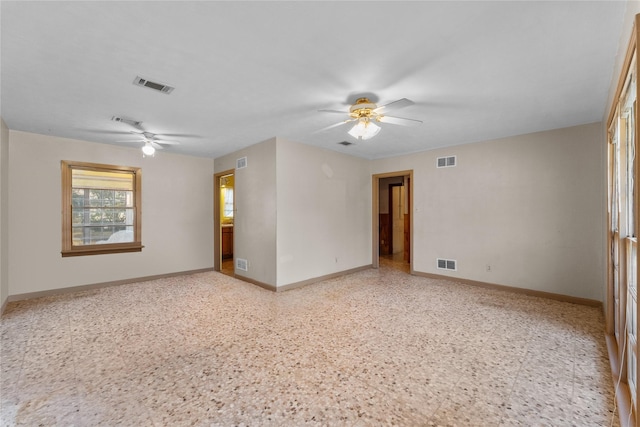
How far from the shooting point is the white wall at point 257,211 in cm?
460

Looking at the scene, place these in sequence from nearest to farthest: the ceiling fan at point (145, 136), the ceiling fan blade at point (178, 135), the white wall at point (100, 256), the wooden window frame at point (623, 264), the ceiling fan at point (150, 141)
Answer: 1. the wooden window frame at point (623, 264)
2. the ceiling fan at point (145, 136)
3. the ceiling fan at point (150, 141)
4. the white wall at point (100, 256)
5. the ceiling fan blade at point (178, 135)

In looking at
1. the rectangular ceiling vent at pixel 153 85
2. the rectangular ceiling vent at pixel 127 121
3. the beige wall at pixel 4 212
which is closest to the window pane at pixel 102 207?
the beige wall at pixel 4 212

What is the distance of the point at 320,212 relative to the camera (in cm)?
521

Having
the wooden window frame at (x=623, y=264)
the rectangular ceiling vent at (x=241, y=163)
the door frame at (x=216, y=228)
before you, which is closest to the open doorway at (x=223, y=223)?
the door frame at (x=216, y=228)

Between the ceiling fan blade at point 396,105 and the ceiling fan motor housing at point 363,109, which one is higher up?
the ceiling fan motor housing at point 363,109

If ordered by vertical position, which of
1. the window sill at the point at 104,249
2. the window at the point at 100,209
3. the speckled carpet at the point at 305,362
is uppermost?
the window at the point at 100,209

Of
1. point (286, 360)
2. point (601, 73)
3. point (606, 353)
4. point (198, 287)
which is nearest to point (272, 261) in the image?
point (198, 287)

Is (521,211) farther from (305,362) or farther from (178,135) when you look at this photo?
(178,135)

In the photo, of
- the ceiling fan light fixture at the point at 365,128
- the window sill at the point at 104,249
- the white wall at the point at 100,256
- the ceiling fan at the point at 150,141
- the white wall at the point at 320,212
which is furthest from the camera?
the white wall at the point at 320,212

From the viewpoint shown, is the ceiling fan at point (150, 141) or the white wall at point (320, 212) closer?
the ceiling fan at point (150, 141)

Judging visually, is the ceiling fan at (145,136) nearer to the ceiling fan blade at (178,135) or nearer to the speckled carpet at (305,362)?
the ceiling fan blade at (178,135)

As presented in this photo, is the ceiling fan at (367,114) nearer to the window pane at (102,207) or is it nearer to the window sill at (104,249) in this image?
the window pane at (102,207)

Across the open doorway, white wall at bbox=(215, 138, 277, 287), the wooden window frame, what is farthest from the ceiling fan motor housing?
the open doorway

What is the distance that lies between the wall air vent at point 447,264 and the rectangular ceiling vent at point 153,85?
5.04 m
